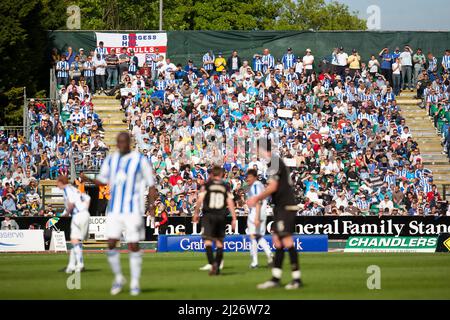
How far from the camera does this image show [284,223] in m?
15.4

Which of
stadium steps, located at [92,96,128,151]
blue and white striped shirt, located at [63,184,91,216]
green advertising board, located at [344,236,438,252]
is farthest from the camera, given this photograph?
stadium steps, located at [92,96,128,151]

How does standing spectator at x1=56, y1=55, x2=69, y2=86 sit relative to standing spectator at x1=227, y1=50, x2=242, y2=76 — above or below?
below

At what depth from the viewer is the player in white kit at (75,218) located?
2008cm

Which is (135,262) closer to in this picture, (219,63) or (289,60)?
(219,63)

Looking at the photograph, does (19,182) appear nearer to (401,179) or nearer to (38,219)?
(38,219)

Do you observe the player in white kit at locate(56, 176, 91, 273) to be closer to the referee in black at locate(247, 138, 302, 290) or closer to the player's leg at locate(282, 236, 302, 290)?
the referee in black at locate(247, 138, 302, 290)

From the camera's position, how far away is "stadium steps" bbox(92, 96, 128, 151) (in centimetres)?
4065

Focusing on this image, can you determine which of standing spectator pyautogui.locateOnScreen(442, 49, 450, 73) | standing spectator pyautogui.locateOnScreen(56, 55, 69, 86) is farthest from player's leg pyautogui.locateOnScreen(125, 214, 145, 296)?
standing spectator pyautogui.locateOnScreen(442, 49, 450, 73)

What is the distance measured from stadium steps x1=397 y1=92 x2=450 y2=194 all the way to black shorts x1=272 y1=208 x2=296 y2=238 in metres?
23.6

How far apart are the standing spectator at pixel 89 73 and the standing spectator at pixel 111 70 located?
0.75 meters

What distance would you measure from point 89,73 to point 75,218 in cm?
2327

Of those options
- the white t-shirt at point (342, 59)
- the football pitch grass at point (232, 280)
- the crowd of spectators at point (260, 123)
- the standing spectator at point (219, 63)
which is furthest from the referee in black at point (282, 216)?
the white t-shirt at point (342, 59)

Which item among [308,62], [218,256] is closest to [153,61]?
[308,62]

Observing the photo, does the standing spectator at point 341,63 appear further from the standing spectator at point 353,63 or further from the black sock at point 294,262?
the black sock at point 294,262
